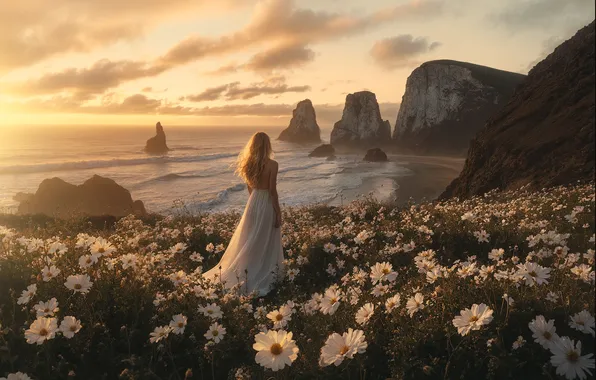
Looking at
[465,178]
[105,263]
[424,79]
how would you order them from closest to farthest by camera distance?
[105,263] → [465,178] → [424,79]

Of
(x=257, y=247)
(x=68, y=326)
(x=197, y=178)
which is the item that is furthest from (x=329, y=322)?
(x=197, y=178)

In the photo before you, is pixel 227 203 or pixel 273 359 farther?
pixel 227 203

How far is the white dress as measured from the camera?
7.28 m

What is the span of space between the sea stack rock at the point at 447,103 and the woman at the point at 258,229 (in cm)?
6205

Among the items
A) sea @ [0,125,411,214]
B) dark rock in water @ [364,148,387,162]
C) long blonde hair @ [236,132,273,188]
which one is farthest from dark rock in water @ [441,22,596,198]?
dark rock in water @ [364,148,387,162]

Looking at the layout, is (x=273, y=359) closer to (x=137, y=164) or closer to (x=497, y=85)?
(x=137, y=164)

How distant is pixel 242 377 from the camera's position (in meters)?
2.84

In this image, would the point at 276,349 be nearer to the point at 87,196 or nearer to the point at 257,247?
the point at 257,247

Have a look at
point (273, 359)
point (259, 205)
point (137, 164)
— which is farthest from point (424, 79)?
point (273, 359)

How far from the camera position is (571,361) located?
2.26m

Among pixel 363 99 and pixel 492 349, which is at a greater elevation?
pixel 363 99

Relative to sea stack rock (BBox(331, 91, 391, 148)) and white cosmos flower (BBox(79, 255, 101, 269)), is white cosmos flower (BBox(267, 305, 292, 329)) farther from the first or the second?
sea stack rock (BBox(331, 91, 391, 148))

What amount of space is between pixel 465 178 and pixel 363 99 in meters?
91.2

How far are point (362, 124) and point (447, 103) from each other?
3209cm
